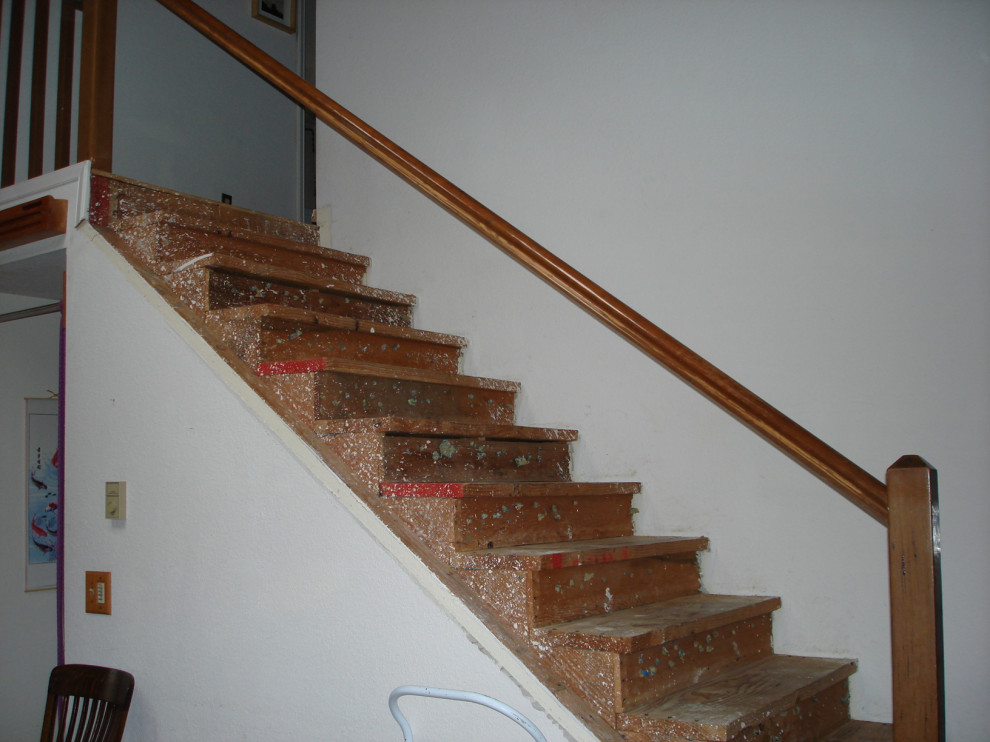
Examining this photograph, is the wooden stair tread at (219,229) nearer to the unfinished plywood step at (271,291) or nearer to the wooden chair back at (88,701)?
the unfinished plywood step at (271,291)

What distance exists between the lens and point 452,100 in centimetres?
316

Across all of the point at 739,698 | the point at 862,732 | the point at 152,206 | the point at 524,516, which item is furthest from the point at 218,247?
the point at 862,732

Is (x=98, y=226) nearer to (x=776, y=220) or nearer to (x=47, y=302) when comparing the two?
(x=47, y=302)

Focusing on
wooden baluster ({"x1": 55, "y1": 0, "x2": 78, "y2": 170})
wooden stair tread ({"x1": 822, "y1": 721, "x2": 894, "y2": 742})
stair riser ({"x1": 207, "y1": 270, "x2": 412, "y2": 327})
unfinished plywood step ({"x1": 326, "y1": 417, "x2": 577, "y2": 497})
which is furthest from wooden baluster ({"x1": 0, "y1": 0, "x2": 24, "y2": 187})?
wooden stair tread ({"x1": 822, "y1": 721, "x2": 894, "y2": 742})

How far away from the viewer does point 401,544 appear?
1.84 metres

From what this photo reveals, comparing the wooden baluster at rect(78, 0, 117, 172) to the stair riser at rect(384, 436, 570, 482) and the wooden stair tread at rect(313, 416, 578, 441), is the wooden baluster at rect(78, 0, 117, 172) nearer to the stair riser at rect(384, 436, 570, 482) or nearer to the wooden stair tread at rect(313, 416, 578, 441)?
the wooden stair tread at rect(313, 416, 578, 441)

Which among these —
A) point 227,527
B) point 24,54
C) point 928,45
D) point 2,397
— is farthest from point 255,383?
point 24,54

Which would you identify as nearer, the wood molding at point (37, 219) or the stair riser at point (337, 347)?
the stair riser at point (337, 347)

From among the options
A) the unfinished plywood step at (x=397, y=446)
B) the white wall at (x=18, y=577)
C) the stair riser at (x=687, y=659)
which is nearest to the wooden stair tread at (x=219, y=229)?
the unfinished plywood step at (x=397, y=446)

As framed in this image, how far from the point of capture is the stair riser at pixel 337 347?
7.36 ft

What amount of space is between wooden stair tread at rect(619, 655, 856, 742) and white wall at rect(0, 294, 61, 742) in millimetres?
2543

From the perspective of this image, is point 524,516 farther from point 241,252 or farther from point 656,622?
point 241,252

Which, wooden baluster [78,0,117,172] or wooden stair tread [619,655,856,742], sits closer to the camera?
wooden stair tread [619,655,856,742]

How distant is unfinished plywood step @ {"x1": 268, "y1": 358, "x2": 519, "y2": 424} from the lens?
212cm
